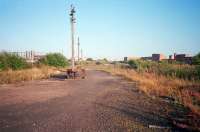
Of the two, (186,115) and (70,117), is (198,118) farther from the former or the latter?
(70,117)

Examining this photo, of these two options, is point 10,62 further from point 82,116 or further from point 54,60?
point 82,116

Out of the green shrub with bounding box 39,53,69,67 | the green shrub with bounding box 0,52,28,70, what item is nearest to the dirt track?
the green shrub with bounding box 0,52,28,70

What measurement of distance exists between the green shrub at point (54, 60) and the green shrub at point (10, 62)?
11.7 meters

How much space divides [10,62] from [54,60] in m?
15.9

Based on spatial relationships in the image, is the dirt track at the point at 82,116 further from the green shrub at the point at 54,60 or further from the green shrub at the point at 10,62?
the green shrub at the point at 54,60

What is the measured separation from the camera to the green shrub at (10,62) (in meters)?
30.0

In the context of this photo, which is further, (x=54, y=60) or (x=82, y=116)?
(x=54, y=60)

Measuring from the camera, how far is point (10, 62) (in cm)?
3120

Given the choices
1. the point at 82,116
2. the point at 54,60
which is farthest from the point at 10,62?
the point at 82,116

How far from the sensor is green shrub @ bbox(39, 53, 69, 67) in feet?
149

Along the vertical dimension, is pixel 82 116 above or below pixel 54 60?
below

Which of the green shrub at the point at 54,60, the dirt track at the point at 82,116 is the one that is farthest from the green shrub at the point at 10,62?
the dirt track at the point at 82,116

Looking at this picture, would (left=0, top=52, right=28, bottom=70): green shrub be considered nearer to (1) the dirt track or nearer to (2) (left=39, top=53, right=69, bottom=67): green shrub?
(2) (left=39, top=53, right=69, bottom=67): green shrub

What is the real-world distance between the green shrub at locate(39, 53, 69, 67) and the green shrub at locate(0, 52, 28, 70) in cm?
1172
